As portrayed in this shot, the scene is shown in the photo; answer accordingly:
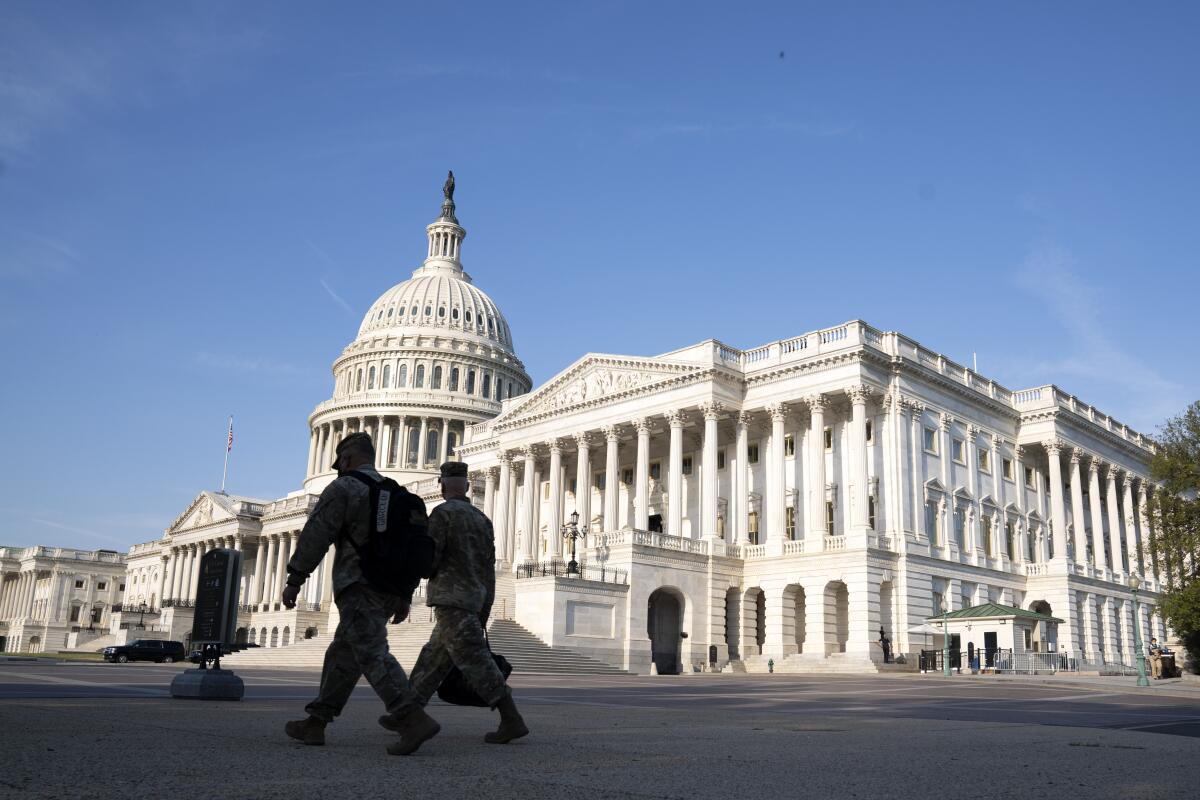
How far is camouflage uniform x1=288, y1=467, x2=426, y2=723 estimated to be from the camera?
836cm

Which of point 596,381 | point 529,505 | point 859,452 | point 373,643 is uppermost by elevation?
point 596,381

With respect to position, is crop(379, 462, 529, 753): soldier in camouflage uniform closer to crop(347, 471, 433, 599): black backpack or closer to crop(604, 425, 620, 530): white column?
crop(347, 471, 433, 599): black backpack

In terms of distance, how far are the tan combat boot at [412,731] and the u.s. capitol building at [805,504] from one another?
42.2m

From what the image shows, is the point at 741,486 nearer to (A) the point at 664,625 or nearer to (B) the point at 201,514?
(A) the point at 664,625

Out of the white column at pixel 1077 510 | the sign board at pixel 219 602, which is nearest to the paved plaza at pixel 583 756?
the sign board at pixel 219 602

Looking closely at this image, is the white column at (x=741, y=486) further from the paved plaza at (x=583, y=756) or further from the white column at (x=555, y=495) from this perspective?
the paved plaza at (x=583, y=756)

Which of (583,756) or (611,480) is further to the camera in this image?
(611,480)

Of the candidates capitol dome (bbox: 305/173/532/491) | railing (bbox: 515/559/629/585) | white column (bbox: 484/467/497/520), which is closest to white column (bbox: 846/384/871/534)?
railing (bbox: 515/559/629/585)

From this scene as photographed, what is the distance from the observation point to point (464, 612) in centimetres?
→ 898

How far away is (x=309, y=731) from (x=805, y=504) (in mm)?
52533

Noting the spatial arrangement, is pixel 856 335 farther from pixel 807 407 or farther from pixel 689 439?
pixel 689 439

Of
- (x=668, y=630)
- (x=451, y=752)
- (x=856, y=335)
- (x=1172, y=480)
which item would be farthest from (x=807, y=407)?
(x=451, y=752)

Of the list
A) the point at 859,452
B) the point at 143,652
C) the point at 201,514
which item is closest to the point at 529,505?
the point at 859,452

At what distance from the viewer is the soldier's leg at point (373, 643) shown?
8.28 m
